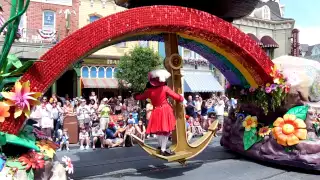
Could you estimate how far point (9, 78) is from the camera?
14.6 ft

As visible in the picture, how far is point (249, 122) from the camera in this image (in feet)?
23.4

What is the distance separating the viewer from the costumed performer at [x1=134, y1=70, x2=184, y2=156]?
5.73 metres

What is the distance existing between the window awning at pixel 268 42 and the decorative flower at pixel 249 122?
2099 cm

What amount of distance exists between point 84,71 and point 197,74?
8494mm

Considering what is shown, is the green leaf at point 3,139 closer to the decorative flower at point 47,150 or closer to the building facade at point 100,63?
the decorative flower at point 47,150

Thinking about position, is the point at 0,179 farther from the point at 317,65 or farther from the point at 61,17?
the point at 61,17

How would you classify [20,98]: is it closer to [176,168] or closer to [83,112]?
[176,168]

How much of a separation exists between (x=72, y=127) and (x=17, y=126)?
6464 millimetres

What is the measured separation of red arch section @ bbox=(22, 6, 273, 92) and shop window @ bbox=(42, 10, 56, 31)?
628 inches

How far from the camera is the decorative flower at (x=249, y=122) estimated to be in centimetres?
706

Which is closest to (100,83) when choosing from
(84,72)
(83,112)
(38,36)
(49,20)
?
(84,72)

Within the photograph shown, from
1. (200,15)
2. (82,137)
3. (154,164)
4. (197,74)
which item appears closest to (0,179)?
(154,164)

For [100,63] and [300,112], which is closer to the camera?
[300,112]

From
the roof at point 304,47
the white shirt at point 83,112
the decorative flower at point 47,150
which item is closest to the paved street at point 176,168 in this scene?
the decorative flower at point 47,150
